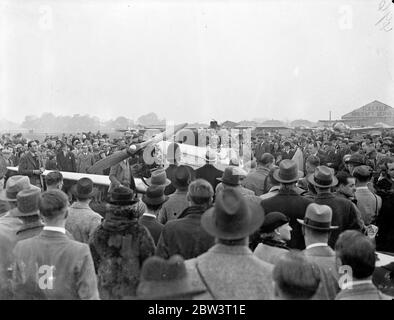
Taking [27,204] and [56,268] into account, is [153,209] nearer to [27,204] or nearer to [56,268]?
[27,204]

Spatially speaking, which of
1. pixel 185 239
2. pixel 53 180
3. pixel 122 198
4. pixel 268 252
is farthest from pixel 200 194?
pixel 53 180

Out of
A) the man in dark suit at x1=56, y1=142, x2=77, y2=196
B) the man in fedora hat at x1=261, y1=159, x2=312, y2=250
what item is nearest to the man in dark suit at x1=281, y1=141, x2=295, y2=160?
the man in dark suit at x1=56, y1=142, x2=77, y2=196

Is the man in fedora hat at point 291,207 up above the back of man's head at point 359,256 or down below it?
below

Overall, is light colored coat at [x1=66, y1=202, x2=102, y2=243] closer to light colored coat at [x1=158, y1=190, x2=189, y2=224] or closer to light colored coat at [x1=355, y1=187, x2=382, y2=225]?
light colored coat at [x1=158, y1=190, x2=189, y2=224]

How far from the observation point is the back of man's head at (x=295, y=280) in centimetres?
216

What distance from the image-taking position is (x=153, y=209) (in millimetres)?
4492

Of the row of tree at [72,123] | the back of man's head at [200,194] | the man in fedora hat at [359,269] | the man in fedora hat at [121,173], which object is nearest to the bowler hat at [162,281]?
the man in fedora hat at [359,269]

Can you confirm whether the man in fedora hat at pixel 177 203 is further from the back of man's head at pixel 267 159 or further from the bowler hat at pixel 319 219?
the back of man's head at pixel 267 159

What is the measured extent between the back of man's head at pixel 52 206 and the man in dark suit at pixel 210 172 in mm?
4485

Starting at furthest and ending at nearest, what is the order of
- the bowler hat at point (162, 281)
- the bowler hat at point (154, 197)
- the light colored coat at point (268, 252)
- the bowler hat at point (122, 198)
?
1. the bowler hat at point (154, 197)
2. the bowler hat at point (122, 198)
3. the light colored coat at point (268, 252)
4. the bowler hat at point (162, 281)

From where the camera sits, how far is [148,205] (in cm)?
446

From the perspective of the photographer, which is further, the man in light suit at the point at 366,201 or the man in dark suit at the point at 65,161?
the man in dark suit at the point at 65,161
